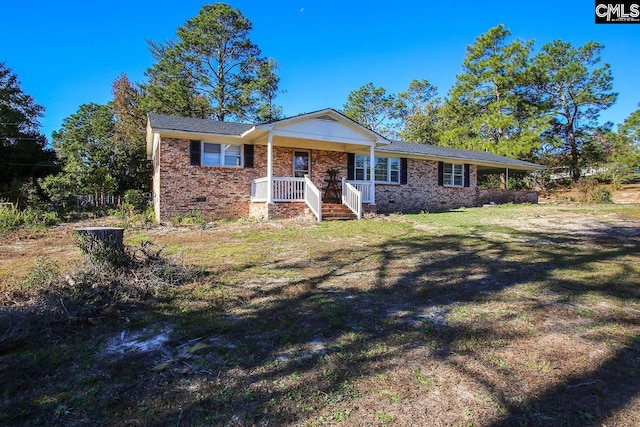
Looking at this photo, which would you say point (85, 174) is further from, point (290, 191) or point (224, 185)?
point (290, 191)

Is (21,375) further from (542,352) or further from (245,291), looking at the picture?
(542,352)

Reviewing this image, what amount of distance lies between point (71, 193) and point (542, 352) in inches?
761

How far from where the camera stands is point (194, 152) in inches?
511

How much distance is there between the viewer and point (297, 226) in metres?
10.6

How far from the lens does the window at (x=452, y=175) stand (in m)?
19.3

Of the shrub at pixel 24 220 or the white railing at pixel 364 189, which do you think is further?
the white railing at pixel 364 189

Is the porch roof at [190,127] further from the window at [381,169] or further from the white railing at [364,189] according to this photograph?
the window at [381,169]

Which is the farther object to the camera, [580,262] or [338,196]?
[338,196]

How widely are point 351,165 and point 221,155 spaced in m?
5.85

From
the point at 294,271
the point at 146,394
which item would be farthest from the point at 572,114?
the point at 146,394

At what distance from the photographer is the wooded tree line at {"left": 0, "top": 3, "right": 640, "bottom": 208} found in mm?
24984

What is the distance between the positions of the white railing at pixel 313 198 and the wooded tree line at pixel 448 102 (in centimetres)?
1532

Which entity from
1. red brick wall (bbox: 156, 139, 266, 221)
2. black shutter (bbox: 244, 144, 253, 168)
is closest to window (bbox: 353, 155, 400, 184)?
red brick wall (bbox: 156, 139, 266, 221)

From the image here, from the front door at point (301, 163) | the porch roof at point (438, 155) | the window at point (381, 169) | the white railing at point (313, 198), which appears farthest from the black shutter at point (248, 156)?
the porch roof at point (438, 155)
